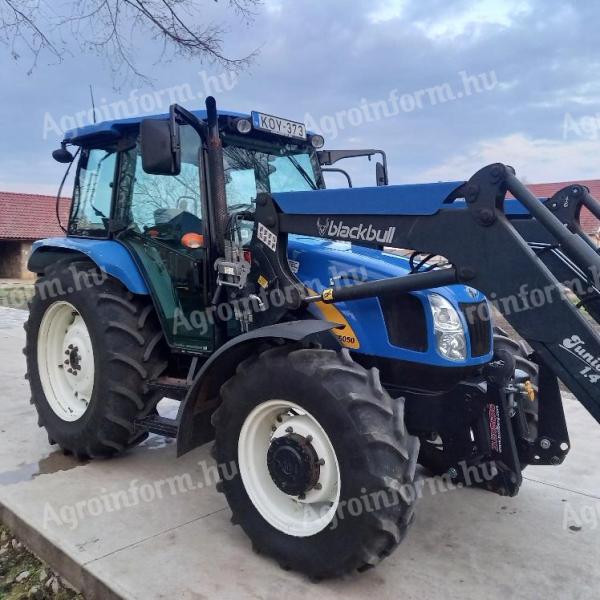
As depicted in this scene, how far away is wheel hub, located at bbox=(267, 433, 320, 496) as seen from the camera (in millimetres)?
2867

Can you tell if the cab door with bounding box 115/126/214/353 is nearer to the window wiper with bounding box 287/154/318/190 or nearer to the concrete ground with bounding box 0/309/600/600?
the window wiper with bounding box 287/154/318/190

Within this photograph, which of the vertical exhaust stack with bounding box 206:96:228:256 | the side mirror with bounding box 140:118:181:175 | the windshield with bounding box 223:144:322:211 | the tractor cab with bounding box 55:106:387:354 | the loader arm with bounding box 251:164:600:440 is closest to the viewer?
the loader arm with bounding box 251:164:600:440

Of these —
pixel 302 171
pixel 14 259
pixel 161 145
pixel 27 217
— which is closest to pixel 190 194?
pixel 161 145

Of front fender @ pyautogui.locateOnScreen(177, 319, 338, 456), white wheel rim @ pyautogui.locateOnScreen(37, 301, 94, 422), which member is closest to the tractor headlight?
front fender @ pyautogui.locateOnScreen(177, 319, 338, 456)

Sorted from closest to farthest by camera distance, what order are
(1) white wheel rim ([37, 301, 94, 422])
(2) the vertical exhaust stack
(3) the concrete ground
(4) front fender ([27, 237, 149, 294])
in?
1. (3) the concrete ground
2. (2) the vertical exhaust stack
3. (4) front fender ([27, 237, 149, 294])
4. (1) white wheel rim ([37, 301, 94, 422])

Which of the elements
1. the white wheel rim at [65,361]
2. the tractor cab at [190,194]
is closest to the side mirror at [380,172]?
the tractor cab at [190,194]

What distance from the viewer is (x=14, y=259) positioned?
91.6 ft

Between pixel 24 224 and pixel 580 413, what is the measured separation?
27.5 meters

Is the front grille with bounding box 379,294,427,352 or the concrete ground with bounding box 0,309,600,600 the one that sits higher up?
the front grille with bounding box 379,294,427,352

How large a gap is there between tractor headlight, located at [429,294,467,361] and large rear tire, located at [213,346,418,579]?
468 mm

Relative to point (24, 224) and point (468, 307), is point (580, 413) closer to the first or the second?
point (468, 307)

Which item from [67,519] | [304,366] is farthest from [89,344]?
[304,366]

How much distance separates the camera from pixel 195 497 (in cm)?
376

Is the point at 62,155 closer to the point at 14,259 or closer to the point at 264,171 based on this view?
the point at 264,171
